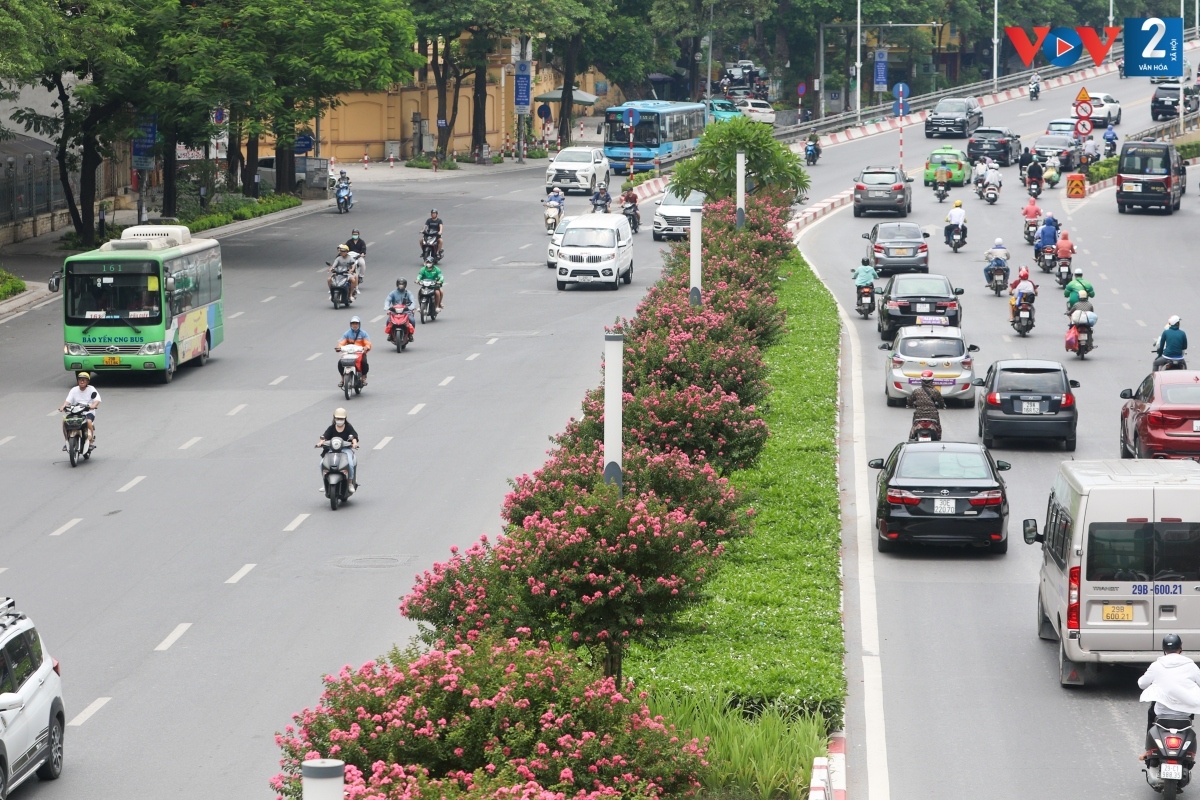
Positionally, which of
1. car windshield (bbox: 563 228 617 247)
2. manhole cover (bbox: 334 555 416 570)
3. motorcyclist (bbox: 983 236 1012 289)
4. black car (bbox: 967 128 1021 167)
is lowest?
manhole cover (bbox: 334 555 416 570)

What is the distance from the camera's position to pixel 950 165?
70.1 metres

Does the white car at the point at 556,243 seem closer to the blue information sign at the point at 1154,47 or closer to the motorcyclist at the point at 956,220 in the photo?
the motorcyclist at the point at 956,220

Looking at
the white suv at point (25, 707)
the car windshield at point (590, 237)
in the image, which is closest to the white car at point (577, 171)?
the car windshield at point (590, 237)

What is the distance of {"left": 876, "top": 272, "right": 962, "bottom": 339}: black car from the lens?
3925cm

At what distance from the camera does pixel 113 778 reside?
14.6m

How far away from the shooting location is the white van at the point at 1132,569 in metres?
16.1

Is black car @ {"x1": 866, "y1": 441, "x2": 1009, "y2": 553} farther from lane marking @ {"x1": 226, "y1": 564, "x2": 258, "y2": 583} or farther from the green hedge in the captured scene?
lane marking @ {"x1": 226, "y1": 564, "x2": 258, "y2": 583}

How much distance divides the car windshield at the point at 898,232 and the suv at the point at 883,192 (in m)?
12.2

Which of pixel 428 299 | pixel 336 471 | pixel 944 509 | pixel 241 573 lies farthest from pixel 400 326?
pixel 944 509

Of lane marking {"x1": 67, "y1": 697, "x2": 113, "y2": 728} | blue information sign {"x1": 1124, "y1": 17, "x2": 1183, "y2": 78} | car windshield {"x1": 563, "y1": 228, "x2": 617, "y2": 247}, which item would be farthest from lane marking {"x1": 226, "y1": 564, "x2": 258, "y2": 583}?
blue information sign {"x1": 1124, "y1": 17, "x2": 1183, "y2": 78}

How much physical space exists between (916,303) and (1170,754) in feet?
86.6

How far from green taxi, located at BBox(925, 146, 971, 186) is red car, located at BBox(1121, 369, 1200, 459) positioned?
43.7 metres

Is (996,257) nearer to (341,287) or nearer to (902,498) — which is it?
(341,287)

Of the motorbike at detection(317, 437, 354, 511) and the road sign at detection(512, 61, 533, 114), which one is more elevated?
the road sign at detection(512, 61, 533, 114)
